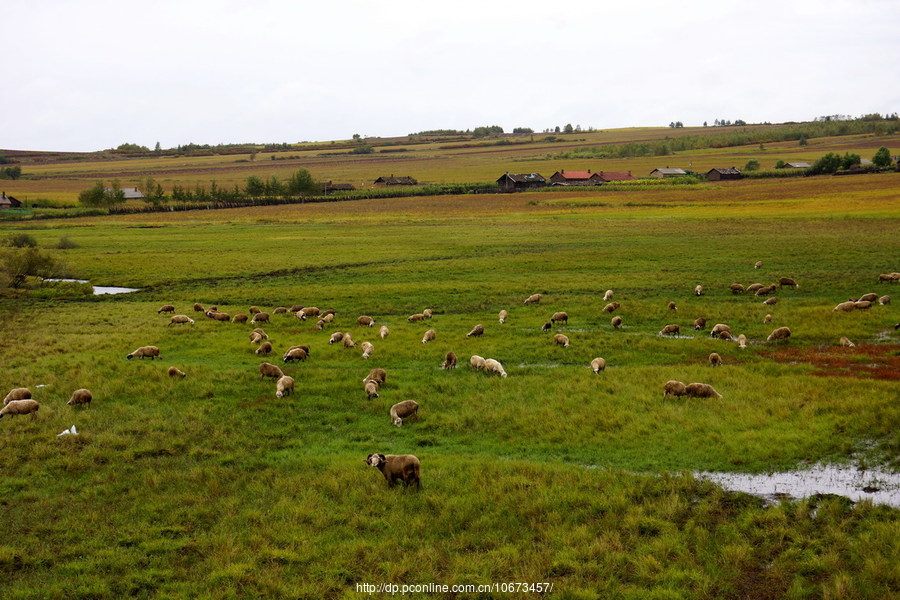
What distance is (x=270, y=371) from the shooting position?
20406 millimetres

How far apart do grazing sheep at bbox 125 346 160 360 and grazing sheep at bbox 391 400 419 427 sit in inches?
465

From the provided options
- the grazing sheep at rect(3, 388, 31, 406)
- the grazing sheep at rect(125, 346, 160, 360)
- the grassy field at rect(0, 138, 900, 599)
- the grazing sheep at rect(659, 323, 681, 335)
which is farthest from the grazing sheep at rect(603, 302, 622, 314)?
the grazing sheep at rect(3, 388, 31, 406)

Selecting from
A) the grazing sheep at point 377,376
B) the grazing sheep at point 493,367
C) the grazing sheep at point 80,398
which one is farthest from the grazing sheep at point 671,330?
the grazing sheep at point 80,398

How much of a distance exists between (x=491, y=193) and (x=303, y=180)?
39443 millimetres

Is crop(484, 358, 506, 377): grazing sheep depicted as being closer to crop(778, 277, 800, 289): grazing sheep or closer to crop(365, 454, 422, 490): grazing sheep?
crop(365, 454, 422, 490): grazing sheep

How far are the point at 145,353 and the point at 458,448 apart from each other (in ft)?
47.7

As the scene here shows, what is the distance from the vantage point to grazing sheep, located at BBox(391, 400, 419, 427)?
655 inches

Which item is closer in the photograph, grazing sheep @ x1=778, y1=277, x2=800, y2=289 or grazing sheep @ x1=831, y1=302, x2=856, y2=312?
grazing sheep @ x1=831, y1=302, x2=856, y2=312

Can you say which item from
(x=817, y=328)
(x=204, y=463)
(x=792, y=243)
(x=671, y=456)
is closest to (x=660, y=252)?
(x=792, y=243)

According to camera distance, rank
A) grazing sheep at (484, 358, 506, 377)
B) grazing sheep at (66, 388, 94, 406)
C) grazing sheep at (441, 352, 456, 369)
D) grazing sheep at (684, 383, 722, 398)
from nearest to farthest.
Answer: grazing sheep at (684, 383, 722, 398), grazing sheep at (66, 388, 94, 406), grazing sheep at (484, 358, 506, 377), grazing sheep at (441, 352, 456, 369)

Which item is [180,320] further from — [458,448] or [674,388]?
[674,388]

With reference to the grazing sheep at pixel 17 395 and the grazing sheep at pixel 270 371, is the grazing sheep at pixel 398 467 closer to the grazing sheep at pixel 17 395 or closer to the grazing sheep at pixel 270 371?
the grazing sheep at pixel 270 371

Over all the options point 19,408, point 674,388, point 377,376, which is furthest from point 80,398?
point 674,388

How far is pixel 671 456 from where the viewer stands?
14180 mm
